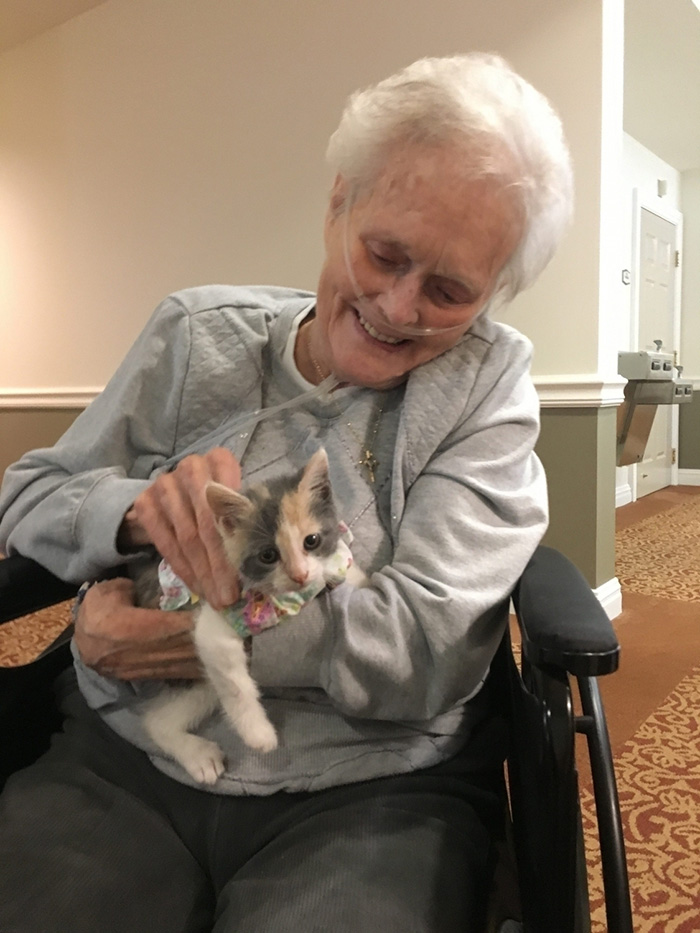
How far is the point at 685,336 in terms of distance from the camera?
5.42 meters

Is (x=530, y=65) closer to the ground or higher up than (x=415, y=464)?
higher up

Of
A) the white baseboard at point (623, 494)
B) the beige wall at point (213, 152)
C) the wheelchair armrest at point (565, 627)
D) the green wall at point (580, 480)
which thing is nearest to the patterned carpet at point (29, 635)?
the beige wall at point (213, 152)

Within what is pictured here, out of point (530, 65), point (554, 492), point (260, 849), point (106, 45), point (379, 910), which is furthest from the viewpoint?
point (106, 45)

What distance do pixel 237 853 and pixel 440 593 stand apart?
33 centimetres

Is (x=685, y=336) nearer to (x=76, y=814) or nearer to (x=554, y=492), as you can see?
(x=554, y=492)

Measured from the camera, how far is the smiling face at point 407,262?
2.34 feet

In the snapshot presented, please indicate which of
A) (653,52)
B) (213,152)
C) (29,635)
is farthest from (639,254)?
(29,635)

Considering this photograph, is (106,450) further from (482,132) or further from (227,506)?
(482,132)

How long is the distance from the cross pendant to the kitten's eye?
19cm

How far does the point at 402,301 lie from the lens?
76 centimetres

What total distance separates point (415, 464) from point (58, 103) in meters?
3.15

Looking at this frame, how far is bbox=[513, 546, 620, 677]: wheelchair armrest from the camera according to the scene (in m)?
0.50

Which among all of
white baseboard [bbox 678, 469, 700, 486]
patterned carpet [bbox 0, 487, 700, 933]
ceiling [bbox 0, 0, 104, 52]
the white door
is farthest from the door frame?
ceiling [bbox 0, 0, 104, 52]

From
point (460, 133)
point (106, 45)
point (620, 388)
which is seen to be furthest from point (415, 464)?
point (106, 45)
